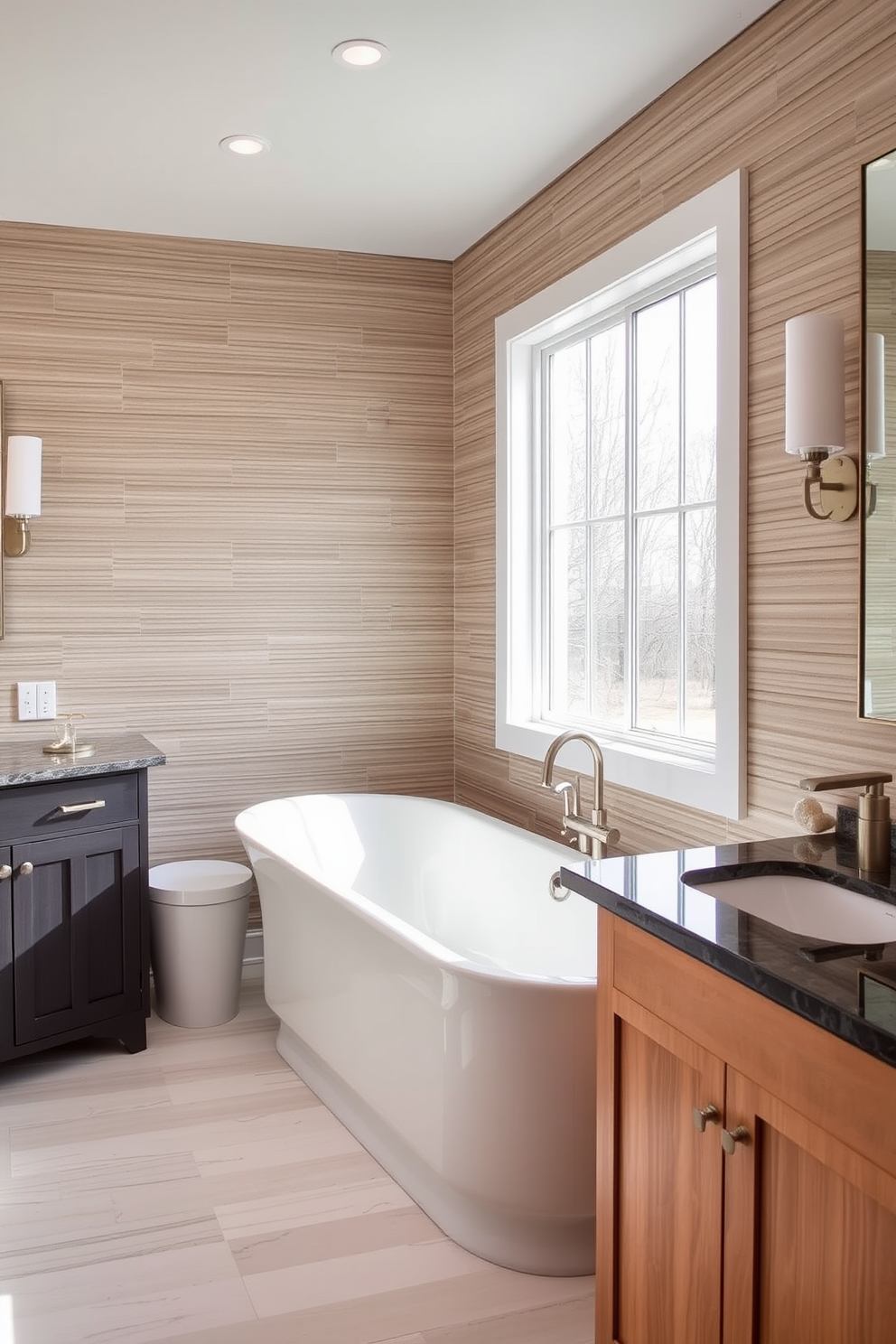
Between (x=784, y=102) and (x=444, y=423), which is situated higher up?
(x=784, y=102)

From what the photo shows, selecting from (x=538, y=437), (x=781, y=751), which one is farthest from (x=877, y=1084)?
(x=538, y=437)

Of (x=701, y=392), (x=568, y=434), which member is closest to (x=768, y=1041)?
(x=701, y=392)

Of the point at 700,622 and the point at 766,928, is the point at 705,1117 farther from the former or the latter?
the point at 700,622

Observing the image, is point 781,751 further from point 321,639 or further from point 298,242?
point 298,242

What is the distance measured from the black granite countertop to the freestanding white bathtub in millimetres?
359

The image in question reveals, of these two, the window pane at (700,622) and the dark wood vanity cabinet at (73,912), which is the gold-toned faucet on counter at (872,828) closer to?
the window pane at (700,622)

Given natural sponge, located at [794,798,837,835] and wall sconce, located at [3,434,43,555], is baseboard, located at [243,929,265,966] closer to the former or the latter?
wall sconce, located at [3,434,43,555]

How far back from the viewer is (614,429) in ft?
10.7

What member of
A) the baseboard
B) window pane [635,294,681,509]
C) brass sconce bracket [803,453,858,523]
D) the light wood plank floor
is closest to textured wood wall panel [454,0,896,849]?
brass sconce bracket [803,453,858,523]

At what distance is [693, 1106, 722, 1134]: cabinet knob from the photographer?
1433mm

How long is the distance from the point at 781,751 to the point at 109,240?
2.79 meters

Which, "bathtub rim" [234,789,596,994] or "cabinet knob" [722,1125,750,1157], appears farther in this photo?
"bathtub rim" [234,789,596,994]

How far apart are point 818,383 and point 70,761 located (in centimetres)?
220

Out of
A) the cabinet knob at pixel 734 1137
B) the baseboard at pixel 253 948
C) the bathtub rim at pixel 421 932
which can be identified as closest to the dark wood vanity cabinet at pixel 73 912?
the bathtub rim at pixel 421 932
